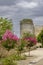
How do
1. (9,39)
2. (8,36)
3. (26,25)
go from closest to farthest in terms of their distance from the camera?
(8,36) → (9,39) → (26,25)

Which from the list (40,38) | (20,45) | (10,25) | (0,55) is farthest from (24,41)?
(40,38)

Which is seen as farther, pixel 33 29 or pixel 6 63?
pixel 33 29

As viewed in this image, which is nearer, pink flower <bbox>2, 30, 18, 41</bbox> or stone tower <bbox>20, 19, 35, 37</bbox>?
pink flower <bbox>2, 30, 18, 41</bbox>

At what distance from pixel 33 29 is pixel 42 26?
2.03 m

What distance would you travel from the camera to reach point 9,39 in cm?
2298

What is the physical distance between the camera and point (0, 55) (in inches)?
998

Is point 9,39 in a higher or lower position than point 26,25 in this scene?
lower

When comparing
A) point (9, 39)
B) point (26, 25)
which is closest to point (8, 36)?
point (9, 39)

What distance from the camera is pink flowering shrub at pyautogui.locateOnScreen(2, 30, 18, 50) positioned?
22.8 m

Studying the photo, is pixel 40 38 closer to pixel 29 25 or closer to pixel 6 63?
pixel 29 25

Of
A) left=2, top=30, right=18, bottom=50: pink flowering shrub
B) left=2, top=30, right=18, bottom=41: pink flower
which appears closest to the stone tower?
left=2, top=30, right=18, bottom=50: pink flowering shrub

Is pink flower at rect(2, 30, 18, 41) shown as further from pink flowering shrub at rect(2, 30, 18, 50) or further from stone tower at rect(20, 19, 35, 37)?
stone tower at rect(20, 19, 35, 37)

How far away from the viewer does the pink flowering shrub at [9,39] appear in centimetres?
2277

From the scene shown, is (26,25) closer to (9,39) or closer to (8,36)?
(9,39)
